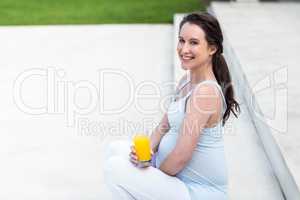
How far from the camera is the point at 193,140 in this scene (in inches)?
102

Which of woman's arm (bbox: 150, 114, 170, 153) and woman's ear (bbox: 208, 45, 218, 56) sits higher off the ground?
woman's ear (bbox: 208, 45, 218, 56)

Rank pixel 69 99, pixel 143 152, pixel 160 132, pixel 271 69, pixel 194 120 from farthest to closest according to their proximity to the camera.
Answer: pixel 69 99 < pixel 271 69 < pixel 160 132 < pixel 143 152 < pixel 194 120

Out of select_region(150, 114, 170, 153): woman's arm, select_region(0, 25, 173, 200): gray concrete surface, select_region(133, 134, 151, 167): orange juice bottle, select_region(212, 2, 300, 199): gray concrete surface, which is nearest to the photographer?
select_region(133, 134, 151, 167): orange juice bottle

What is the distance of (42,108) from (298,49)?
2.55m

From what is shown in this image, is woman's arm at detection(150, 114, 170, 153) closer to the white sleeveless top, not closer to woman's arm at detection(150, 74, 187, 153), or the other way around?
woman's arm at detection(150, 74, 187, 153)

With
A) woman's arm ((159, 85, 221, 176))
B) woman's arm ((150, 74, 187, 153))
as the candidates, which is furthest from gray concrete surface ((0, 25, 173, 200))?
woman's arm ((159, 85, 221, 176))

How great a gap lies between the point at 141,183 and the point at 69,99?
2.85 m

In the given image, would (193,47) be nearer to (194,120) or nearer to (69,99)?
(194,120)

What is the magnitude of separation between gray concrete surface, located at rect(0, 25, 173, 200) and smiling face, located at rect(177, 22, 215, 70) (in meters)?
1.28

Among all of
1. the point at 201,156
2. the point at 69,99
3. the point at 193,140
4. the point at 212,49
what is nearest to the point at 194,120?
the point at 193,140

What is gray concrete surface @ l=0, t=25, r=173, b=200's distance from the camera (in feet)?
12.9

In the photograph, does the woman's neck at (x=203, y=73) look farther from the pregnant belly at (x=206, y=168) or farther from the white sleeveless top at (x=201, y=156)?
the pregnant belly at (x=206, y=168)

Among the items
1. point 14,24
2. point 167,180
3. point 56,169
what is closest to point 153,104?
point 56,169

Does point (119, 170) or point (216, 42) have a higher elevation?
point (216, 42)
